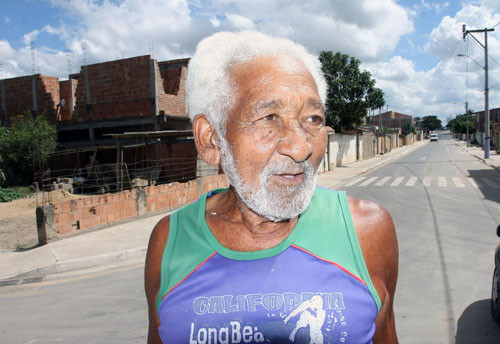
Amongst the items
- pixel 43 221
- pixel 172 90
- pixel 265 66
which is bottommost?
pixel 43 221

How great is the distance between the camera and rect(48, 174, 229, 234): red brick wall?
7457 mm

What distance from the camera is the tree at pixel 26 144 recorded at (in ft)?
56.0

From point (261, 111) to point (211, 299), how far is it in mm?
639

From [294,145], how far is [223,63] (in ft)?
1.32

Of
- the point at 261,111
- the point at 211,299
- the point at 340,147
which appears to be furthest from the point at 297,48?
the point at 340,147

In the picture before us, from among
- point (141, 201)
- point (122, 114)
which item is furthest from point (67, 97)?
point (141, 201)

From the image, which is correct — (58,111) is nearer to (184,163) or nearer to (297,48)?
(184,163)

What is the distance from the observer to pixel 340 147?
25.7m

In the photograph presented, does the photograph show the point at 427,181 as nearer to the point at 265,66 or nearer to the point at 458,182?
the point at 458,182

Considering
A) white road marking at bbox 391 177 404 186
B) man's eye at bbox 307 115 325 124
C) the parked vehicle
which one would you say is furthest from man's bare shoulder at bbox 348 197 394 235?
white road marking at bbox 391 177 404 186

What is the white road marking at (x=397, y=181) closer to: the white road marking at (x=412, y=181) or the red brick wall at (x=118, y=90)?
the white road marking at (x=412, y=181)

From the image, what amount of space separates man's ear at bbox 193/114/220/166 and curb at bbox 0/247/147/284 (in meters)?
5.52

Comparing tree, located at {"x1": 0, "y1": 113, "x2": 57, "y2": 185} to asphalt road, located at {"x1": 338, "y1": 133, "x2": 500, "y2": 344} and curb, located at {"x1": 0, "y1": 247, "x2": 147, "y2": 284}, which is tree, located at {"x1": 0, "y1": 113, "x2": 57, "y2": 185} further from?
asphalt road, located at {"x1": 338, "y1": 133, "x2": 500, "y2": 344}

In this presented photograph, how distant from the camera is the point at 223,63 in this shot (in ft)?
4.27
